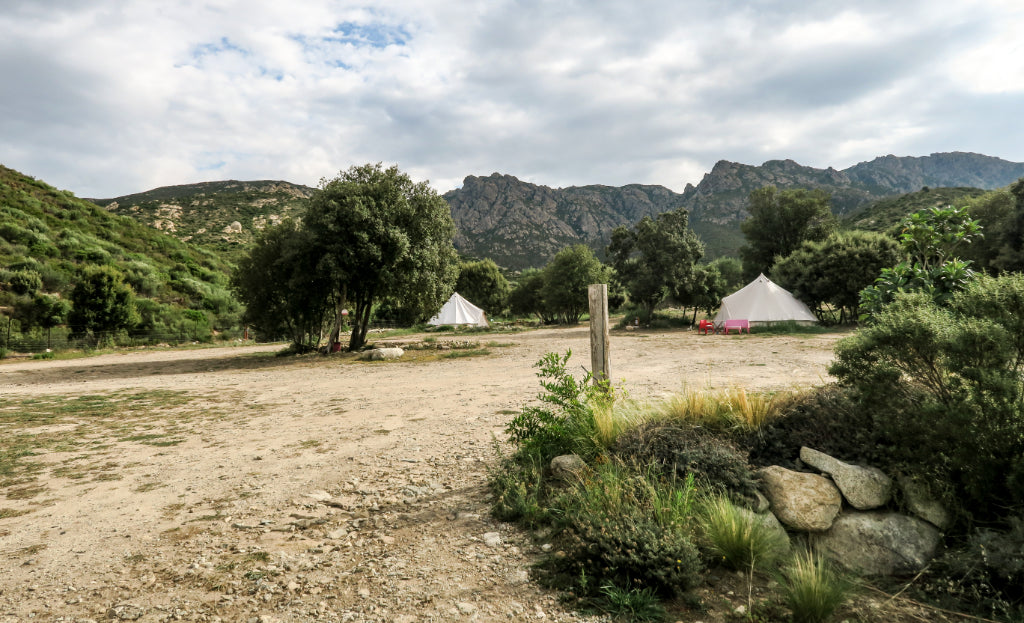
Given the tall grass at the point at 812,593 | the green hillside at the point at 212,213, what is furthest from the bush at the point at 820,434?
the green hillside at the point at 212,213

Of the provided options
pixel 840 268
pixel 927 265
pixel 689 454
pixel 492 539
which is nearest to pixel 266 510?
pixel 492 539

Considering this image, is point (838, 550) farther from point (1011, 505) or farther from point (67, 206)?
point (67, 206)

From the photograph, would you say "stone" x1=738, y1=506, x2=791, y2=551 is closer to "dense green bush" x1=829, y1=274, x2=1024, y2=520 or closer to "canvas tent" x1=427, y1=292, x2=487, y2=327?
"dense green bush" x1=829, y1=274, x2=1024, y2=520

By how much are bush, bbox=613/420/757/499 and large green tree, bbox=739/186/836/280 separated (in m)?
39.2

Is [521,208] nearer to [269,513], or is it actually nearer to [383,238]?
[383,238]

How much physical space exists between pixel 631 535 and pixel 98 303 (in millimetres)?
31561

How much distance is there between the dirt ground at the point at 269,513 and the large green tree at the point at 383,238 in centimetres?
796

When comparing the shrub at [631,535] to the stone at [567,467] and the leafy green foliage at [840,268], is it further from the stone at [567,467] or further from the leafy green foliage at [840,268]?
the leafy green foliage at [840,268]

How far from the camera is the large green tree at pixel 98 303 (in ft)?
78.0

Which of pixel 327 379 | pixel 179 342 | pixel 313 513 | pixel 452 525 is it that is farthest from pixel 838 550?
pixel 179 342

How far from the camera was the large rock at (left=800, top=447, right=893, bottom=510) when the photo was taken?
3.70 meters

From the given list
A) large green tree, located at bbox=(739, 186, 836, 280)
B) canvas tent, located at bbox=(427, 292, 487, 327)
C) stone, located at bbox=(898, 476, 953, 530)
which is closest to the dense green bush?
stone, located at bbox=(898, 476, 953, 530)

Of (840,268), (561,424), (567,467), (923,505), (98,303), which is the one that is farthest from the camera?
(840,268)

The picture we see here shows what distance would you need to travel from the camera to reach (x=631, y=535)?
3.14m
